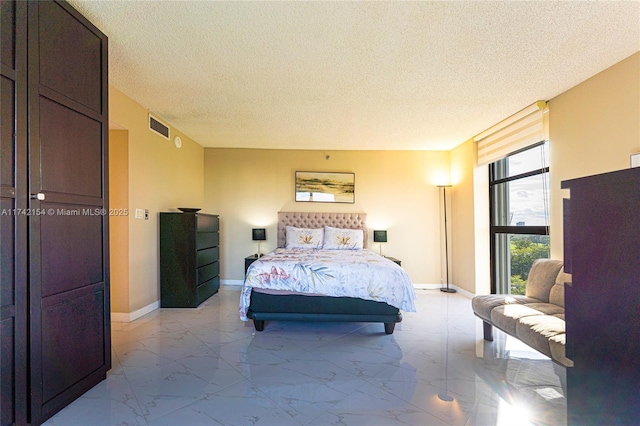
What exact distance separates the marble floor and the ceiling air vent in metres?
2.48

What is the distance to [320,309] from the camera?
10.7 feet

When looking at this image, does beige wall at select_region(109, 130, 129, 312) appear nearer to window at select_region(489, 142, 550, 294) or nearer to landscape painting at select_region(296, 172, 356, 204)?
landscape painting at select_region(296, 172, 356, 204)

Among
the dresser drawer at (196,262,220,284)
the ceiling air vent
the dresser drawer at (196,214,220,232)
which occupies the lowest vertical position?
the dresser drawer at (196,262,220,284)

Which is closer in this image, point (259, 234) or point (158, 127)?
point (158, 127)

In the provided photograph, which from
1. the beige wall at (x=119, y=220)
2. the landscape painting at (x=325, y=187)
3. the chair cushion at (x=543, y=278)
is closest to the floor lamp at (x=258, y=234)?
the landscape painting at (x=325, y=187)

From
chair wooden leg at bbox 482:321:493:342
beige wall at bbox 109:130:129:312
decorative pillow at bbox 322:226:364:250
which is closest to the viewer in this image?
chair wooden leg at bbox 482:321:493:342

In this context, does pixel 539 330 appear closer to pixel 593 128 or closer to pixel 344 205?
pixel 593 128

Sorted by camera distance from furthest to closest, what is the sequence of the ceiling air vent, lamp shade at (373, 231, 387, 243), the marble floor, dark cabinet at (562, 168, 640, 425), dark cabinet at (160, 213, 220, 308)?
lamp shade at (373, 231, 387, 243)
dark cabinet at (160, 213, 220, 308)
the ceiling air vent
the marble floor
dark cabinet at (562, 168, 640, 425)

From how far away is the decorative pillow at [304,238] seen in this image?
526 cm

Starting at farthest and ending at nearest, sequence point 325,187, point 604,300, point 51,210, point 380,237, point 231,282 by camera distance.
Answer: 1. point 325,187
2. point 231,282
3. point 380,237
4. point 51,210
5. point 604,300

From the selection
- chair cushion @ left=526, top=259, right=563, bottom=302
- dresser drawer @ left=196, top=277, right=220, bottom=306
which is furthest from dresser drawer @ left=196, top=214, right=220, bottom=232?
chair cushion @ left=526, top=259, right=563, bottom=302

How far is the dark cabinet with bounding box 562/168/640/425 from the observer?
0.60 m

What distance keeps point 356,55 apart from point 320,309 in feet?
8.09

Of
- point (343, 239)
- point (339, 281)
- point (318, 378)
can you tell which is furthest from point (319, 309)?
point (343, 239)
